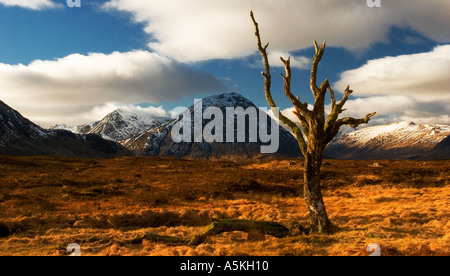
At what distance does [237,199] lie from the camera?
31.8 meters

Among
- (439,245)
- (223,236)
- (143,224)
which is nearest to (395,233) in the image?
(439,245)

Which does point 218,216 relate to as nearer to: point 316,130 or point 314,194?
point 314,194

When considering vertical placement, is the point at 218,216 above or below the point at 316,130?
below

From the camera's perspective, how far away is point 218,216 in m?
22.7

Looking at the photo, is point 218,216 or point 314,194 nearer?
point 314,194

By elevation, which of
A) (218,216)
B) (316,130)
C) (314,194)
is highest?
(316,130)

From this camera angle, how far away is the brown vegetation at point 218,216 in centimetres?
1248

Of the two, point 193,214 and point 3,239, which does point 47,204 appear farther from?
point 193,214

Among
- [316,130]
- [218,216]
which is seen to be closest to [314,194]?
[316,130]

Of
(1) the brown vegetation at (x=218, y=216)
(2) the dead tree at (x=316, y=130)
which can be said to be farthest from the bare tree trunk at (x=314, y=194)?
(1) the brown vegetation at (x=218, y=216)

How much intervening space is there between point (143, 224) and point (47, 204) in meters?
11.3

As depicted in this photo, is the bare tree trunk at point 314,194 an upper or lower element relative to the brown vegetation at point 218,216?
upper

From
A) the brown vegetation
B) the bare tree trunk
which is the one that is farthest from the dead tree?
the brown vegetation

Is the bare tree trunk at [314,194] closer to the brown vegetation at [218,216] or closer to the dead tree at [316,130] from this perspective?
the dead tree at [316,130]
